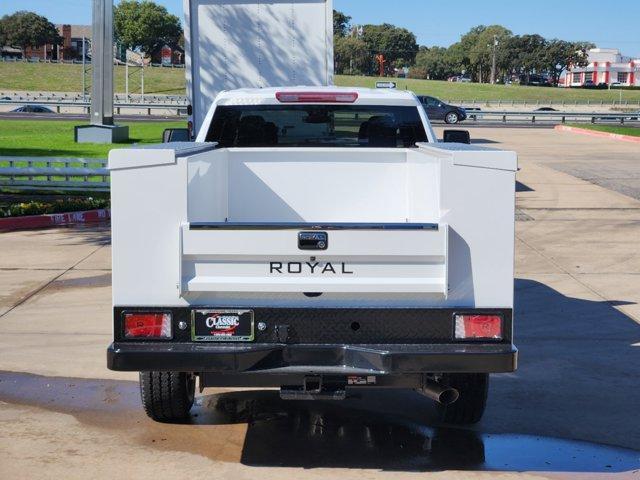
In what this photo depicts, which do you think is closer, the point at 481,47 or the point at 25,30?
the point at 481,47

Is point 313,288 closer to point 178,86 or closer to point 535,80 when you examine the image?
point 178,86

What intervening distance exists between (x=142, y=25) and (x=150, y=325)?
151735 mm

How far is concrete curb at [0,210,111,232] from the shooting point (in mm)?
14539

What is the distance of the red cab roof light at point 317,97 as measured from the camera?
25.3 ft

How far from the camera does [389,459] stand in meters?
5.74

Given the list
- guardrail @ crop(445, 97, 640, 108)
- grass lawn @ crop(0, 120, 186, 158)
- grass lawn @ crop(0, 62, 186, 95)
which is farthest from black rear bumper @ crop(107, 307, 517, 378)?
grass lawn @ crop(0, 62, 186, 95)

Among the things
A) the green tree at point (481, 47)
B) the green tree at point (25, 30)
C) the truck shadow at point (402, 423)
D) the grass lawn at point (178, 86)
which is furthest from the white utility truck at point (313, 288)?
the green tree at point (25, 30)

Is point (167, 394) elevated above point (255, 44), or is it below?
below

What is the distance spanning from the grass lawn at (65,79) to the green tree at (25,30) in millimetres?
30937

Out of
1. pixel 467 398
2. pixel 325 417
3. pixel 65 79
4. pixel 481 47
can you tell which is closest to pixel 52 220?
pixel 325 417

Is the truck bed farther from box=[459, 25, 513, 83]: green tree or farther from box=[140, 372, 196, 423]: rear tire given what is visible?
box=[459, 25, 513, 83]: green tree

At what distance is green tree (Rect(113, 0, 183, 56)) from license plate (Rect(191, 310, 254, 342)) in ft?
491

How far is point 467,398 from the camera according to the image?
613 cm

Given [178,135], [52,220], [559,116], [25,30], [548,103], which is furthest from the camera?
[25,30]
